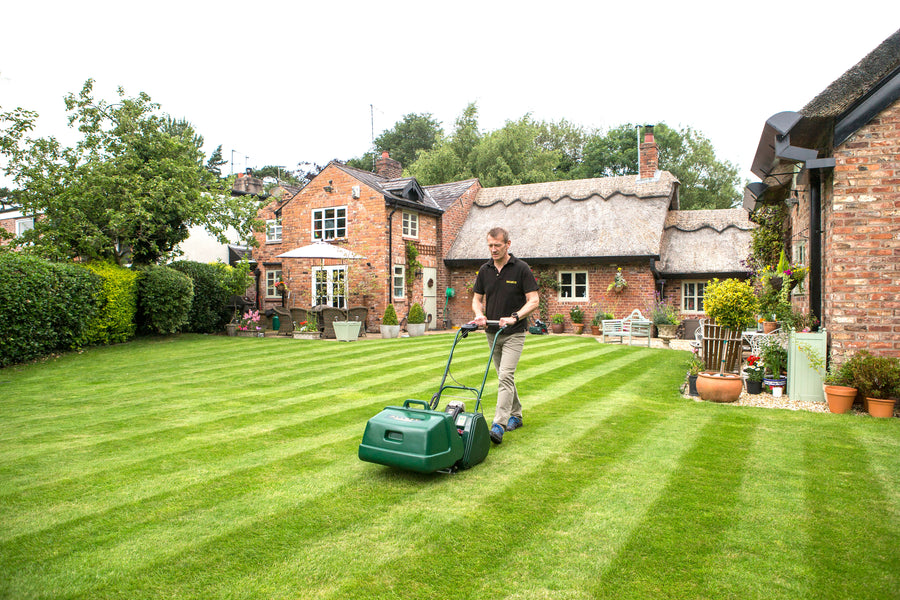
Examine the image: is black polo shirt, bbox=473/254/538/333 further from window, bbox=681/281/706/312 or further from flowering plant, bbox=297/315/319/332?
window, bbox=681/281/706/312

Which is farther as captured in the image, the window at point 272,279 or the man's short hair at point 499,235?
the window at point 272,279

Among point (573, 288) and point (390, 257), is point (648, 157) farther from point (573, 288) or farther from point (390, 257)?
point (390, 257)

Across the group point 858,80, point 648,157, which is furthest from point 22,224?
point 858,80

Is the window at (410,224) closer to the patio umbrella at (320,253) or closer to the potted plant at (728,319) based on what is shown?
the patio umbrella at (320,253)

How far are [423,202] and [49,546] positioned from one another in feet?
61.7

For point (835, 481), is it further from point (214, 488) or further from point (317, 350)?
point (317, 350)

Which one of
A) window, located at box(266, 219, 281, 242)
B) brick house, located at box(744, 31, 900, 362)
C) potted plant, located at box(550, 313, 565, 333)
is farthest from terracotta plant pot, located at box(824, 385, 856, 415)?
window, located at box(266, 219, 281, 242)

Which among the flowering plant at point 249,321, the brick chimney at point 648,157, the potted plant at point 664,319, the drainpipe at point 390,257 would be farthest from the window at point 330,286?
the brick chimney at point 648,157

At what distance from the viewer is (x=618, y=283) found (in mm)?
18922

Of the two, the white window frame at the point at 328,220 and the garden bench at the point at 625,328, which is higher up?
the white window frame at the point at 328,220

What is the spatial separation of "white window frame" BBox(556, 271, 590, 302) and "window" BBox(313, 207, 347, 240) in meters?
8.14

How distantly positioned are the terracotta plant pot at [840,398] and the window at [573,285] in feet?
42.5

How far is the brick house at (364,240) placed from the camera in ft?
63.6

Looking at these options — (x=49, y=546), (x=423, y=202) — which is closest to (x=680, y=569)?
(x=49, y=546)
